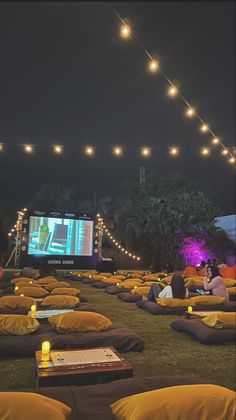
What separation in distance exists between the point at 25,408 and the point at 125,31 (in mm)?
5483

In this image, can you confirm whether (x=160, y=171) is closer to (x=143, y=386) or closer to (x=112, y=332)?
(x=112, y=332)

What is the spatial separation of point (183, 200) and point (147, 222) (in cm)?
276

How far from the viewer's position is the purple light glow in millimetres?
20797

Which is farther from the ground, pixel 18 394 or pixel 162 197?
pixel 162 197

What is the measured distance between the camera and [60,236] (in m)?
15.4

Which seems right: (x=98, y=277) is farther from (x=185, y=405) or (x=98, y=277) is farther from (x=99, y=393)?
(x=185, y=405)

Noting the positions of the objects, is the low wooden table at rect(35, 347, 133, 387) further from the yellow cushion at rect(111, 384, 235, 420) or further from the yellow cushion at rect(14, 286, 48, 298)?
the yellow cushion at rect(14, 286, 48, 298)

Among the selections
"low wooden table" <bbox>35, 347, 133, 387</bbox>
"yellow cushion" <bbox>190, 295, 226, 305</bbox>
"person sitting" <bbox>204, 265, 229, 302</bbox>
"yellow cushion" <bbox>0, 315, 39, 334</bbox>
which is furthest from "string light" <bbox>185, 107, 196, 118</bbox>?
"low wooden table" <bbox>35, 347, 133, 387</bbox>

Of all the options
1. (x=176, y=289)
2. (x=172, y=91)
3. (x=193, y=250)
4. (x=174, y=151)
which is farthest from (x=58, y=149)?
(x=193, y=250)

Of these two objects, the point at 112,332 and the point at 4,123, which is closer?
the point at 112,332

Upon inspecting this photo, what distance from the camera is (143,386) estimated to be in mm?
2395

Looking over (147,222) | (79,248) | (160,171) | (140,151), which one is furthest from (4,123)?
(160,171)

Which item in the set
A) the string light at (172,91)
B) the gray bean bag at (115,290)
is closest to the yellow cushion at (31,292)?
the gray bean bag at (115,290)

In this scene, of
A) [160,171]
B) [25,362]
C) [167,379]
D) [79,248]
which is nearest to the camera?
[167,379]
